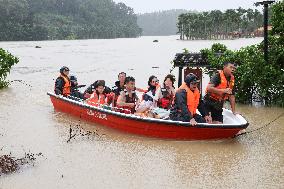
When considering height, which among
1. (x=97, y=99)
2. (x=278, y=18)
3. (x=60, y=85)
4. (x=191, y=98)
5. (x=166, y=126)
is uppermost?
(x=278, y=18)

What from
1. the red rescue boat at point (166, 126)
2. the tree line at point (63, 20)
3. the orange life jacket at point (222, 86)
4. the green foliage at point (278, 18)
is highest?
the tree line at point (63, 20)

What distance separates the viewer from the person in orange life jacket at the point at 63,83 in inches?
528

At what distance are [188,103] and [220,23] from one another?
302 ft

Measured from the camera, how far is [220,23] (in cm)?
9881

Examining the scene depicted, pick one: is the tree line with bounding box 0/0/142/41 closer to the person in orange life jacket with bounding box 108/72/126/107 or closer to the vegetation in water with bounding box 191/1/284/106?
the vegetation in water with bounding box 191/1/284/106

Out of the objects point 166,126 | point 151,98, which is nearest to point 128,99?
point 151,98

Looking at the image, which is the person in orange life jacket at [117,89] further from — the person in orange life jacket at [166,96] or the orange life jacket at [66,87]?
the orange life jacket at [66,87]

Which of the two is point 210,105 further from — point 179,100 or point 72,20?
point 72,20

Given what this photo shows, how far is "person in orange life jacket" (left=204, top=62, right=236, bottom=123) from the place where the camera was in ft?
30.3

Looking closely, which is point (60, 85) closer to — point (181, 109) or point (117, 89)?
point (117, 89)

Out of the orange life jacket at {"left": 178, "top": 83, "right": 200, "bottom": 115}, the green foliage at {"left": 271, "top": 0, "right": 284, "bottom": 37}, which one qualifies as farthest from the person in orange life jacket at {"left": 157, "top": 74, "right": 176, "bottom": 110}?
the green foliage at {"left": 271, "top": 0, "right": 284, "bottom": 37}

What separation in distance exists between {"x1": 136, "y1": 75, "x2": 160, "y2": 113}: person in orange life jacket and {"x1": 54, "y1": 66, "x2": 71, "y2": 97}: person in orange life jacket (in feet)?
11.4

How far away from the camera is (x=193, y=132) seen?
9.63 m

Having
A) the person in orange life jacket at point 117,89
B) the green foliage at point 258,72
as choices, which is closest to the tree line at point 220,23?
the green foliage at point 258,72
